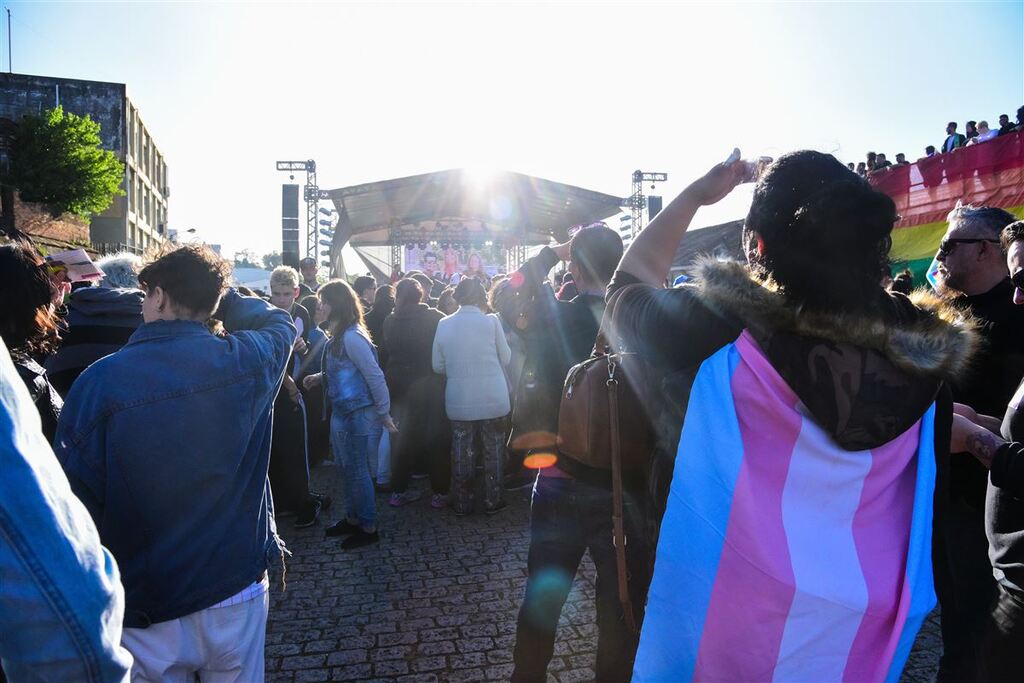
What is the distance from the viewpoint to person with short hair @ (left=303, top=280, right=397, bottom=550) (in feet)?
16.4

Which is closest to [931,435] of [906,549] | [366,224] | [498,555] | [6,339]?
[906,549]

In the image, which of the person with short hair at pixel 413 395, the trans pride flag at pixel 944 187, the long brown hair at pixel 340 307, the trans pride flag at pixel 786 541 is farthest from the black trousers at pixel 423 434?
the trans pride flag at pixel 944 187

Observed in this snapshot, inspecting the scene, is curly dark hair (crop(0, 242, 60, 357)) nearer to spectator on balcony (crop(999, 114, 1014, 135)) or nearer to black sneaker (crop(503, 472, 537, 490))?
black sneaker (crop(503, 472, 537, 490))

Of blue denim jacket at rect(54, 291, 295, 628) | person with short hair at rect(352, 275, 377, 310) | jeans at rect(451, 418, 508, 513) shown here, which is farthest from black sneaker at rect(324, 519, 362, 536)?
person with short hair at rect(352, 275, 377, 310)

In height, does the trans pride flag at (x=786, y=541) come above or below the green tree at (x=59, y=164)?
below

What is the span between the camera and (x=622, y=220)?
25016 millimetres

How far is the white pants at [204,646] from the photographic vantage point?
198cm

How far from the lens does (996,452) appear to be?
5.97 feet

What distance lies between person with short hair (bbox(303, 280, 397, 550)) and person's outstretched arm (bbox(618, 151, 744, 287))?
3686 millimetres

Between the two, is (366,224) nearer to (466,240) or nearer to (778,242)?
(466,240)

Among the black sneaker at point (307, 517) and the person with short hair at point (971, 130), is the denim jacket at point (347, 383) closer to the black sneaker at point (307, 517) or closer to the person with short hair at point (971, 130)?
the black sneaker at point (307, 517)

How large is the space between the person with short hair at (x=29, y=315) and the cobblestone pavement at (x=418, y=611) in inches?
77.2

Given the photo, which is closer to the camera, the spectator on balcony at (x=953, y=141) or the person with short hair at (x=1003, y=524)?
the person with short hair at (x=1003, y=524)

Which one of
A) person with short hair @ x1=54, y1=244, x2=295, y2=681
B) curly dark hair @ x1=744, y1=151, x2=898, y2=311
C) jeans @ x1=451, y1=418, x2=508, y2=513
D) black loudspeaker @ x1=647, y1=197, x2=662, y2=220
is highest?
black loudspeaker @ x1=647, y1=197, x2=662, y2=220
